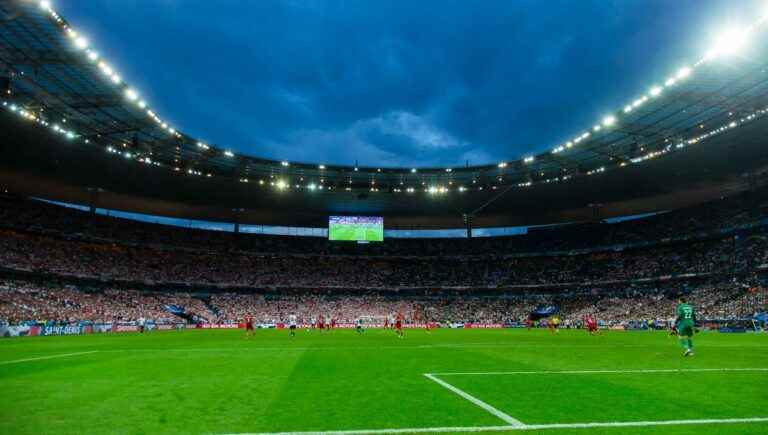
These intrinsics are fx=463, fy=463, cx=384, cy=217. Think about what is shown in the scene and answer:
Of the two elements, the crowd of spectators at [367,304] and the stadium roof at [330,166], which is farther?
the crowd of spectators at [367,304]

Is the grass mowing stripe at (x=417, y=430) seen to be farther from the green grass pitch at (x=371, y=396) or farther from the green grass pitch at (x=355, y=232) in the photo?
the green grass pitch at (x=355, y=232)

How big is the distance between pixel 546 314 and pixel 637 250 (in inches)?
611

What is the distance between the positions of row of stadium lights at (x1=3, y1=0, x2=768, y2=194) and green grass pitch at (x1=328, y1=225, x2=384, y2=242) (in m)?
7.01

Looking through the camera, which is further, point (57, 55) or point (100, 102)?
point (100, 102)

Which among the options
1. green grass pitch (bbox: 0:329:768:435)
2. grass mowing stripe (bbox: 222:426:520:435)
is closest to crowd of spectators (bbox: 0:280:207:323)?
green grass pitch (bbox: 0:329:768:435)

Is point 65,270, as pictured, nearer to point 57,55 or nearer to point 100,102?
point 100,102

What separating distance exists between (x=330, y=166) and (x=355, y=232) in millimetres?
13785

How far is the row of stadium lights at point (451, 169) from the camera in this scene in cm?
2602

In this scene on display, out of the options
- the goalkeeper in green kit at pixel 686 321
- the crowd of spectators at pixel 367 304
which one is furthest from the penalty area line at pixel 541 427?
the crowd of spectators at pixel 367 304

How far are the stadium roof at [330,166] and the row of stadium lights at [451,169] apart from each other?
0.32 ft

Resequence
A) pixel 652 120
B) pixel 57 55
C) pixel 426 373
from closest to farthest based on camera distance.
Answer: pixel 426 373 < pixel 57 55 < pixel 652 120

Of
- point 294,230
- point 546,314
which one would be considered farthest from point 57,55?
point 546,314

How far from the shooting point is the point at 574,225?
238 ft

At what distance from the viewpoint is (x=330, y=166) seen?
2114 inches
